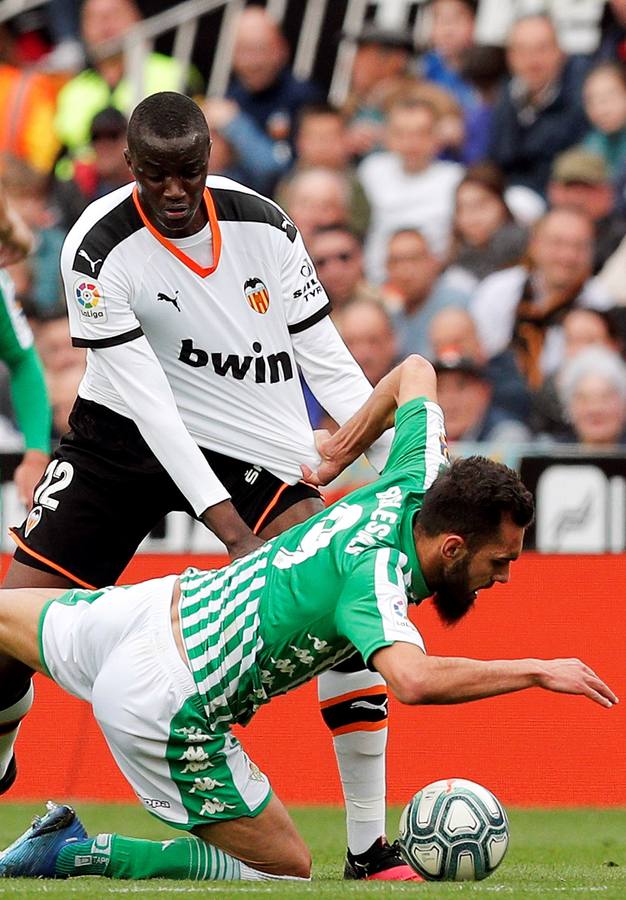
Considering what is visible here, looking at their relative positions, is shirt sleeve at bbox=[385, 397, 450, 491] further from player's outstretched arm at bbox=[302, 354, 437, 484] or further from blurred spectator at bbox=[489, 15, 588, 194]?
blurred spectator at bbox=[489, 15, 588, 194]

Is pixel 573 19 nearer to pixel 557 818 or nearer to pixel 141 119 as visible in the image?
pixel 557 818

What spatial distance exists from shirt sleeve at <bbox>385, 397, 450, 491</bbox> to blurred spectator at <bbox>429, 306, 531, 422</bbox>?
568 cm

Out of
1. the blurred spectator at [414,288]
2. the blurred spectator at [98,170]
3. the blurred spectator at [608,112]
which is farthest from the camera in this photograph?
the blurred spectator at [608,112]

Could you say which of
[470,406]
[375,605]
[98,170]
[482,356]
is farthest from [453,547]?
[98,170]

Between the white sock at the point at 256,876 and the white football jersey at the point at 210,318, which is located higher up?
the white football jersey at the point at 210,318

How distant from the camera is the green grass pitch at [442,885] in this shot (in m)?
4.74

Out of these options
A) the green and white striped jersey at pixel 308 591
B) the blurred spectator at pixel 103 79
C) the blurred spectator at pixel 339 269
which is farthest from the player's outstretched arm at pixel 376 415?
the blurred spectator at pixel 103 79

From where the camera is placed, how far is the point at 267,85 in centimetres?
1291

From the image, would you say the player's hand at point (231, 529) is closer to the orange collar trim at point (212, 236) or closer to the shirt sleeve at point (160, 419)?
the shirt sleeve at point (160, 419)

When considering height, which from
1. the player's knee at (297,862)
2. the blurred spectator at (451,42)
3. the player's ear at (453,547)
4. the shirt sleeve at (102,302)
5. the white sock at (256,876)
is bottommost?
the white sock at (256,876)

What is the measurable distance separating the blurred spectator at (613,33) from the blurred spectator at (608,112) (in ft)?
0.71

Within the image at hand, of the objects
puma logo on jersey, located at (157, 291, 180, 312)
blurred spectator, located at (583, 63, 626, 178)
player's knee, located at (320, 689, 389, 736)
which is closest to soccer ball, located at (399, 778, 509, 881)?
player's knee, located at (320, 689, 389, 736)

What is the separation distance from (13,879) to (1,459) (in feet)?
12.5

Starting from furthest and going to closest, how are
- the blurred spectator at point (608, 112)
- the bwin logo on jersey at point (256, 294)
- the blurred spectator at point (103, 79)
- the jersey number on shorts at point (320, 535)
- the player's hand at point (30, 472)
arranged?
the blurred spectator at point (103, 79) → the blurred spectator at point (608, 112) → the player's hand at point (30, 472) → the bwin logo on jersey at point (256, 294) → the jersey number on shorts at point (320, 535)
